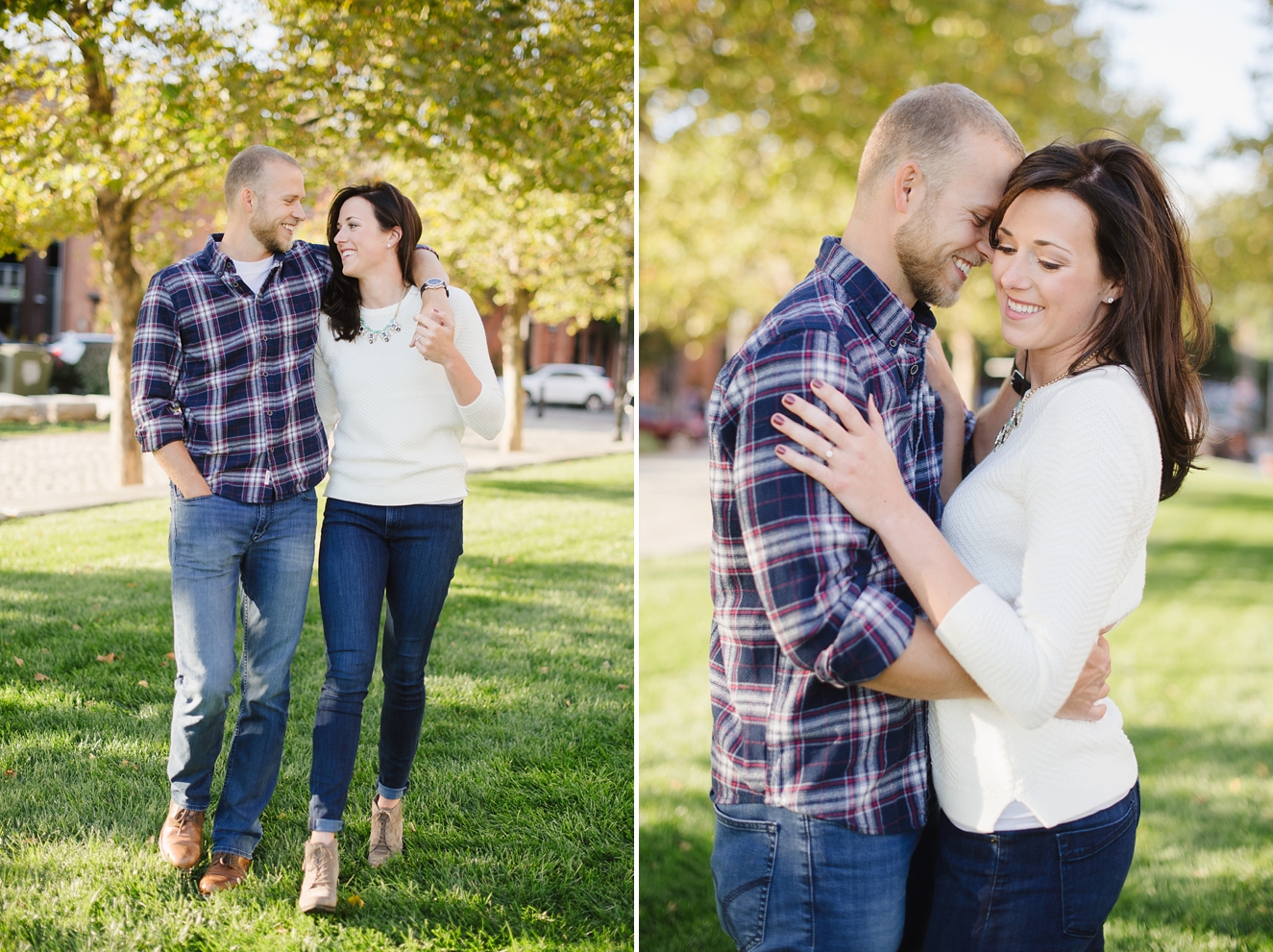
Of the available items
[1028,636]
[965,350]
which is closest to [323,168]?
[1028,636]

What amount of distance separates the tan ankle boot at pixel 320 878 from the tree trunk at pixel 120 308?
1008mm

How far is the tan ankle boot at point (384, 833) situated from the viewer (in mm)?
2488

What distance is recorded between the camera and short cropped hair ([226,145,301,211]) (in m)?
2.50

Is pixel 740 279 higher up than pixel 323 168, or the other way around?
pixel 740 279

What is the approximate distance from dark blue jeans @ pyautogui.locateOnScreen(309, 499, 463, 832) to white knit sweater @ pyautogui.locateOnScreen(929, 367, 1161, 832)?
1397 millimetres

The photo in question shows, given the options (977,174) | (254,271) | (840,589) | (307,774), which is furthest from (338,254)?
(840,589)

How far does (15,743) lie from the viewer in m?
2.23

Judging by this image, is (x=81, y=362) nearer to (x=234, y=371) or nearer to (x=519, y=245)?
(x=234, y=371)

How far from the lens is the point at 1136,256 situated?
1.73m

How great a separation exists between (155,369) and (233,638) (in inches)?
26.2

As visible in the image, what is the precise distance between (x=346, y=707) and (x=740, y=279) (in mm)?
18807

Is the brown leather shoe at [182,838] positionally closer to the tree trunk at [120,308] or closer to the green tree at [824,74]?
the tree trunk at [120,308]

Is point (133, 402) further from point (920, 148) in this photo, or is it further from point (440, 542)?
point (920, 148)

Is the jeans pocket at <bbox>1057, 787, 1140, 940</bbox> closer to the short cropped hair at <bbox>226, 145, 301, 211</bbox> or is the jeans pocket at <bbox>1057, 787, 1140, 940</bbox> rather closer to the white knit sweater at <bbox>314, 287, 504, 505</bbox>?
the white knit sweater at <bbox>314, 287, 504, 505</bbox>
